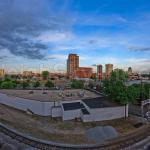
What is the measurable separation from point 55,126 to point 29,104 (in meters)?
9.74

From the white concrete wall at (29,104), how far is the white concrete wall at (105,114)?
23.6ft

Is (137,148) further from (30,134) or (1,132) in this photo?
(1,132)

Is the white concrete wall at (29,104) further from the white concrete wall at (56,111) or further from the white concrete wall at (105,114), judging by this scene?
the white concrete wall at (105,114)

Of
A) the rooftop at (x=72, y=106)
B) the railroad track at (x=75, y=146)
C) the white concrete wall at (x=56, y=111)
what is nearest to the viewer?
the railroad track at (x=75, y=146)

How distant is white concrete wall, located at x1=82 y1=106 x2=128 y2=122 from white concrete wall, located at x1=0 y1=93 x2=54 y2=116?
283 inches

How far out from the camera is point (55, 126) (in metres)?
27.1

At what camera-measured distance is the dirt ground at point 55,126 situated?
22766 millimetres

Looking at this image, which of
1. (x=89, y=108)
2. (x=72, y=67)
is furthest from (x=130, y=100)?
(x=72, y=67)

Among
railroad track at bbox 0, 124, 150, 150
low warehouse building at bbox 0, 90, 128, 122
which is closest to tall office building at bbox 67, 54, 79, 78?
low warehouse building at bbox 0, 90, 128, 122

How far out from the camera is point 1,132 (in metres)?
23.8

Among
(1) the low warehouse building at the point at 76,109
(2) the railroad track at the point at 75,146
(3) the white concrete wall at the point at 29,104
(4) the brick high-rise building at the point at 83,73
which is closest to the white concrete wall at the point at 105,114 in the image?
(1) the low warehouse building at the point at 76,109

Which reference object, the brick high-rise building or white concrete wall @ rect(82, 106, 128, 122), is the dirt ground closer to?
white concrete wall @ rect(82, 106, 128, 122)

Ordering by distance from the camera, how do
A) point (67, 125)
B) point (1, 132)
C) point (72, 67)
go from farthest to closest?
1. point (72, 67)
2. point (67, 125)
3. point (1, 132)

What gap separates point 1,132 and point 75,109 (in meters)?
12.3
